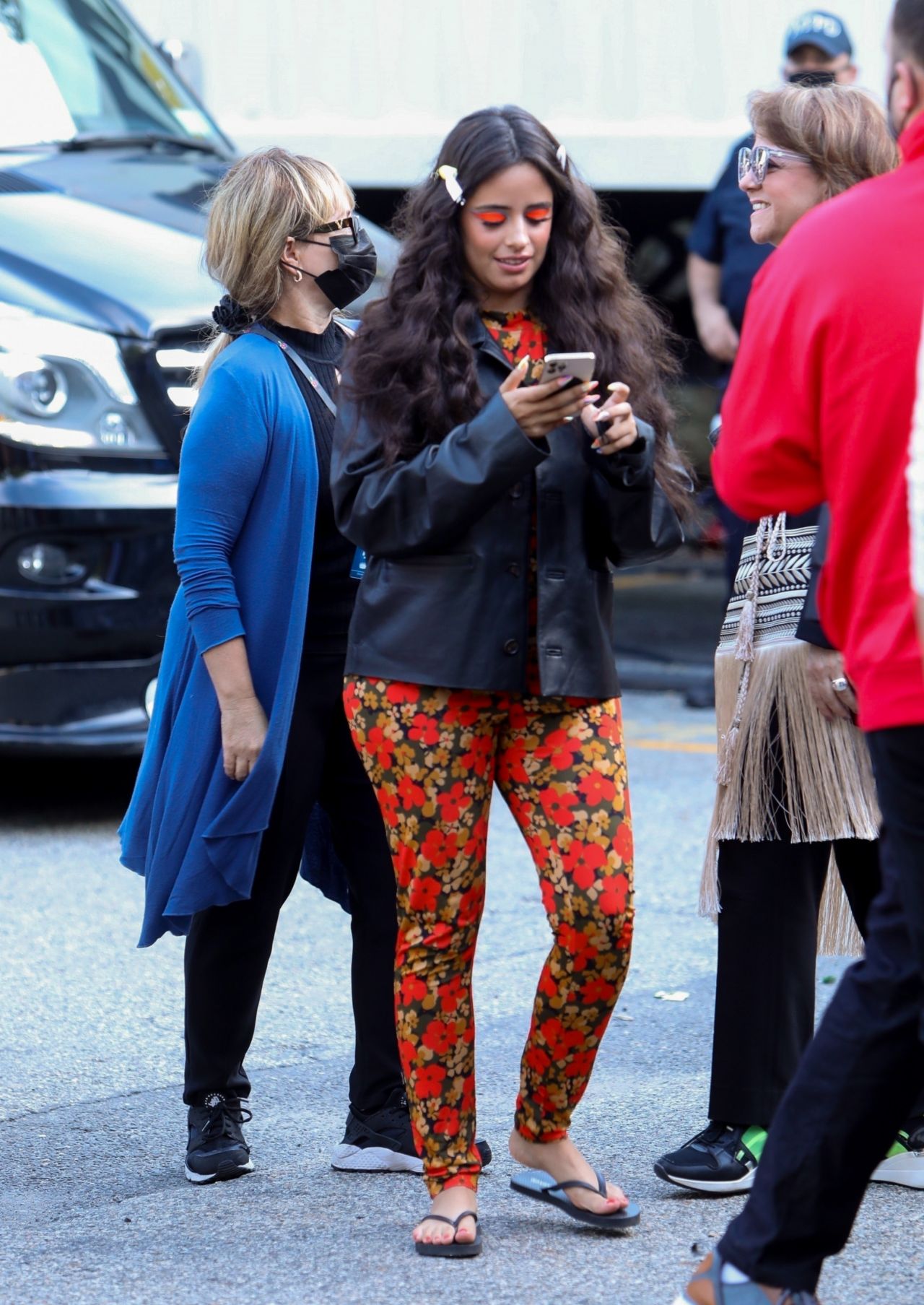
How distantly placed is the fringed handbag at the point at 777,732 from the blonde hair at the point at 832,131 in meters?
0.60

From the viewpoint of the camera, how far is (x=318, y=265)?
139 inches

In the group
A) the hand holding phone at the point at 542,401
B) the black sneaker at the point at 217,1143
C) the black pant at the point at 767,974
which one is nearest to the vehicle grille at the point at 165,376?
the black sneaker at the point at 217,1143

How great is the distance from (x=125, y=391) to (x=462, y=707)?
117 inches

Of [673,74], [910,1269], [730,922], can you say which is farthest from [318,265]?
[673,74]

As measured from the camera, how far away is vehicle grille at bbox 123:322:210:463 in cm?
575

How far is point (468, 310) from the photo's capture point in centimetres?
305

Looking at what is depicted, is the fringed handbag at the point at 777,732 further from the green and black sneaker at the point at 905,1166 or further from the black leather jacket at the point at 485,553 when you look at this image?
the green and black sneaker at the point at 905,1166

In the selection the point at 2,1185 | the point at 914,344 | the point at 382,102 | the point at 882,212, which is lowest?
the point at 2,1185

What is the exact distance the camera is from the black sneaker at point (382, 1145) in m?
3.53

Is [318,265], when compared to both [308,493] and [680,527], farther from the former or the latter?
[680,527]

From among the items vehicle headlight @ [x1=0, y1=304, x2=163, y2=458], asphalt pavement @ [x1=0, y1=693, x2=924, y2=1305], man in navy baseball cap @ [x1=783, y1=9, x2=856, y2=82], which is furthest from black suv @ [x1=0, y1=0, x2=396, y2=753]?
man in navy baseball cap @ [x1=783, y1=9, x2=856, y2=82]

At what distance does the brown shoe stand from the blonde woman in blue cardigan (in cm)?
98

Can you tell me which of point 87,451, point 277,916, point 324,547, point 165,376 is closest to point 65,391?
point 87,451

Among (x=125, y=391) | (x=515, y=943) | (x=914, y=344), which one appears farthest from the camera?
(x=125, y=391)
